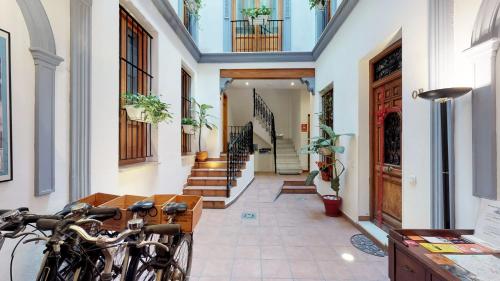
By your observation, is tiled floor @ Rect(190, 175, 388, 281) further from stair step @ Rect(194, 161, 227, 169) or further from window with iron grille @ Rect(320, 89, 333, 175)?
window with iron grille @ Rect(320, 89, 333, 175)

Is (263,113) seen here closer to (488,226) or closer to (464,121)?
(464,121)

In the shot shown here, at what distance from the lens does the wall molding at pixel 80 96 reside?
211 cm

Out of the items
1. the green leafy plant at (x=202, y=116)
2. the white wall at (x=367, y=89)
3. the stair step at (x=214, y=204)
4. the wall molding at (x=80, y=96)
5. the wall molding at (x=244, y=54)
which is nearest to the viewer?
the wall molding at (x=80, y=96)

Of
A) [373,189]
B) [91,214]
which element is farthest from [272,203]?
[91,214]

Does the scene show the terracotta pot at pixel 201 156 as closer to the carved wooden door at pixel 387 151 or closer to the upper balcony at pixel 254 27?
the upper balcony at pixel 254 27

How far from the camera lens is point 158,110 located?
324 cm

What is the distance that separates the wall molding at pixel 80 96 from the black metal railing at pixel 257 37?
5.08m

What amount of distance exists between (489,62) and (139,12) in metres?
3.82

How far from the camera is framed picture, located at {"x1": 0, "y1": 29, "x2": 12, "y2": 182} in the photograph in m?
1.57

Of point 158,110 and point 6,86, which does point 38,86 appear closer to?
point 6,86

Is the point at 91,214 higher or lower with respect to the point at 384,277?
higher

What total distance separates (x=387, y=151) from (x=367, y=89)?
98cm

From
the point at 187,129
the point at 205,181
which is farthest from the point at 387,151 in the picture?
the point at 187,129

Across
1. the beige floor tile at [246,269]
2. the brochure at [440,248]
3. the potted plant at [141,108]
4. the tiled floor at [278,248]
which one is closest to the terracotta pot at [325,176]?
the tiled floor at [278,248]
